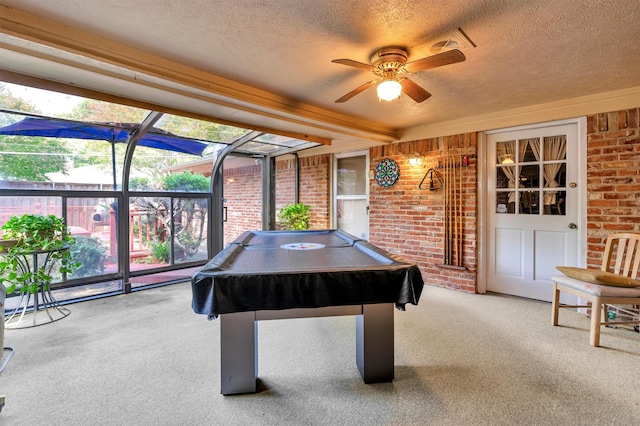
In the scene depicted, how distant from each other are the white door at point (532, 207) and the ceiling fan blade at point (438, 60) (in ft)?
7.54

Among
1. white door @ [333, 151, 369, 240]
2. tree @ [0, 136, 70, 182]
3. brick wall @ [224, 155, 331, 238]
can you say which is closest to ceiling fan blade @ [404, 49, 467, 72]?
white door @ [333, 151, 369, 240]

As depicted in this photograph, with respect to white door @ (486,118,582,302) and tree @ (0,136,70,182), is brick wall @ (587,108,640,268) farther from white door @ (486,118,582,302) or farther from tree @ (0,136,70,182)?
tree @ (0,136,70,182)

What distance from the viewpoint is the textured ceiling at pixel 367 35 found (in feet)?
5.47

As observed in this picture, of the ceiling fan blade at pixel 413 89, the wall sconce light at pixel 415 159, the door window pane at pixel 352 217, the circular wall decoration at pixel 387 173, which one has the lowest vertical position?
the door window pane at pixel 352 217

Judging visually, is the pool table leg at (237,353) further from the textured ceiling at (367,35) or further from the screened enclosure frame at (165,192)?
the screened enclosure frame at (165,192)

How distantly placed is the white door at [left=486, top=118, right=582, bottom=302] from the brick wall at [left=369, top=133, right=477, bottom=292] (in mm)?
251

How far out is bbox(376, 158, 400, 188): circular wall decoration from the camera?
14.8 ft

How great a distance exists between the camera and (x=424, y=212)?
427cm

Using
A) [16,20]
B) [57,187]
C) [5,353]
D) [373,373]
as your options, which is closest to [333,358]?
[373,373]

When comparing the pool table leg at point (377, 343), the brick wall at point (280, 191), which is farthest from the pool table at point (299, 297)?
the brick wall at point (280, 191)

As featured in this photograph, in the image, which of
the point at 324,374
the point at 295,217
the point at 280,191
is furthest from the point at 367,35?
the point at 280,191

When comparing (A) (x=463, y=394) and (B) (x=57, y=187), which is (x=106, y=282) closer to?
(B) (x=57, y=187)

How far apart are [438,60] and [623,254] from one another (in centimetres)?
267

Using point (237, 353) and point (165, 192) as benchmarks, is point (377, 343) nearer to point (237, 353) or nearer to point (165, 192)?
point (237, 353)
